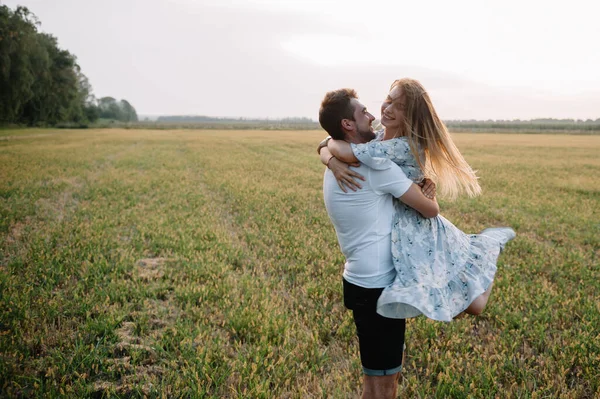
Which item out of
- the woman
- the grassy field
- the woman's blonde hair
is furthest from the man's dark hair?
the grassy field

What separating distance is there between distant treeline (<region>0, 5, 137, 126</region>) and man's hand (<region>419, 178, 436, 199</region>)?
5106 cm

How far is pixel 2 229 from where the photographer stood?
852 cm

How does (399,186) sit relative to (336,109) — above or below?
below

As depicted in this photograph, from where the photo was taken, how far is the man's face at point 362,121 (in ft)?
7.82

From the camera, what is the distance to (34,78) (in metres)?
59.8

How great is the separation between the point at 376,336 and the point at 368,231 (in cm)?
66

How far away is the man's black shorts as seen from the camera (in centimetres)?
245

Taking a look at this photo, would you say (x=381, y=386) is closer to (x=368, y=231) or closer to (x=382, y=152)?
(x=368, y=231)

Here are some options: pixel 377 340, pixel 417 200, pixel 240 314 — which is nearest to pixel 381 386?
pixel 377 340

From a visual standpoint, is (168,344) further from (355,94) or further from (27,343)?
(355,94)

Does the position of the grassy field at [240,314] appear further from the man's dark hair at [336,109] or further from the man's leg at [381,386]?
the man's dark hair at [336,109]

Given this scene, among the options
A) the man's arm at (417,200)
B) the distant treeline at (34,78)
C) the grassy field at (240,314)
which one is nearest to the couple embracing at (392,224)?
the man's arm at (417,200)

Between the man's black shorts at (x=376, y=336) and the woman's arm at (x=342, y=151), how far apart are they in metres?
0.80

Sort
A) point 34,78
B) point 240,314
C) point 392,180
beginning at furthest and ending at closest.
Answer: point 34,78 < point 240,314 < point 392,180
